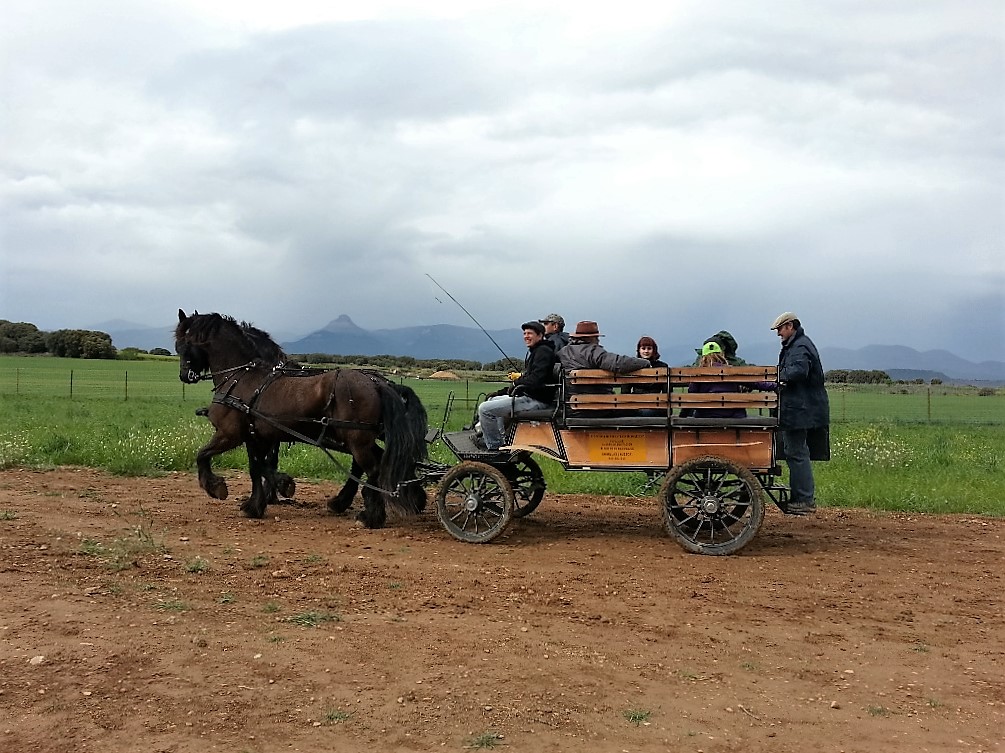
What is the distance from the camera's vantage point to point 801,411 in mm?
7895

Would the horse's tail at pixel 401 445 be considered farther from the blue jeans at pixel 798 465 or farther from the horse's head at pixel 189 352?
the blue jeans at pixel 798 465

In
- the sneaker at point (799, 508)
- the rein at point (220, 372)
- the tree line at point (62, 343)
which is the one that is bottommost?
the sneaker at point (799, 508)

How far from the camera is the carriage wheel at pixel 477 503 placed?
809 centimetres

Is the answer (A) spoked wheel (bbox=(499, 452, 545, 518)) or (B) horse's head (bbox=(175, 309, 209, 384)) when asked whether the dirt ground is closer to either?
(A) spoked wheel (bbox=(499, 452, 545, 518))

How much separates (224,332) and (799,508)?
6.65 metres

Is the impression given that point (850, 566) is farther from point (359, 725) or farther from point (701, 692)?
point (359, 725)

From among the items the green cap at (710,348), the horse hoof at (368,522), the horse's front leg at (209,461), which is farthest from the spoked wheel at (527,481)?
the horse's front leg at (209,461)

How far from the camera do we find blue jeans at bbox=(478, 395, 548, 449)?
8.17m

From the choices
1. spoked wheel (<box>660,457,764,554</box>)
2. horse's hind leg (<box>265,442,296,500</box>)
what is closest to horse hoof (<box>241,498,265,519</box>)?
horse's hind leg (<box>265,442,296,500</box>)

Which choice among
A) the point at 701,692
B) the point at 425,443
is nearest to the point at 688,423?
the point at 425,443

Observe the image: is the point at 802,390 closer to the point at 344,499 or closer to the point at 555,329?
the point at 555,329

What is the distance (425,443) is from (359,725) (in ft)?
16.6

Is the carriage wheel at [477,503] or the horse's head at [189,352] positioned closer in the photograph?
the carriage wheel at [477,503]

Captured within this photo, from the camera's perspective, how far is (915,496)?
1098cm
